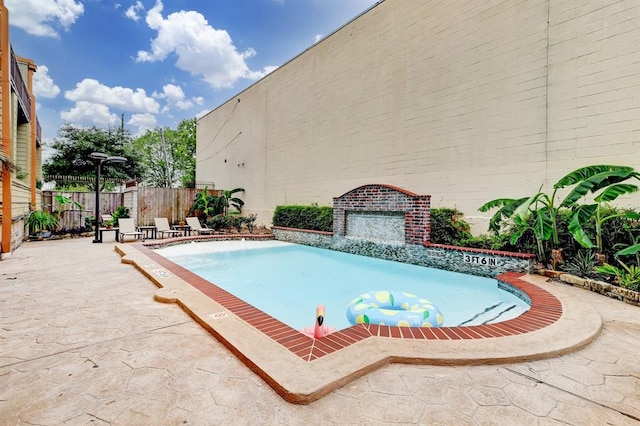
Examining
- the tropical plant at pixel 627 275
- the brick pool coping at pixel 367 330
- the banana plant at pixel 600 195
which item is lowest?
the brick pool coping at pixel 367 330

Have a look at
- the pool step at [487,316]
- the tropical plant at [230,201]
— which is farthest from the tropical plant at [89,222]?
the pool step at [487,316]

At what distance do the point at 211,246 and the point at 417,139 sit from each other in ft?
23.5

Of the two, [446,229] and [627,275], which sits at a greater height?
[446,229]

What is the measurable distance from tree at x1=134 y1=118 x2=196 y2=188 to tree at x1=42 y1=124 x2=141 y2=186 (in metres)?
5.44

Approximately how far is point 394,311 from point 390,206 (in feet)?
15.3

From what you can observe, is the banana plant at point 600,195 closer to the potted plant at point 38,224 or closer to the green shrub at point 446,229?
the green shrub at point 446,229

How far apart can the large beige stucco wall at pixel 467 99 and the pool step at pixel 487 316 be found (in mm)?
3506

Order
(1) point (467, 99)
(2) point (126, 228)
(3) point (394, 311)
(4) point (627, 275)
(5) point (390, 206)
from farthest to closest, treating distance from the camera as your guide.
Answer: (2) point (126, 228)
(5) point (390, 206)
(1) point (467, 99)
(4) point (627, 275)
(3) point (394, 311)

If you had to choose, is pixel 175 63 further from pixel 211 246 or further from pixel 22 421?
pixel 22 421

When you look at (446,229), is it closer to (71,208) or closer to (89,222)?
(89,222)

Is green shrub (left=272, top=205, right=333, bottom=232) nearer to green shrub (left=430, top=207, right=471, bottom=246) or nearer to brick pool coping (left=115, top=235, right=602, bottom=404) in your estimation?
green shrub (left=430, top=207, right=471, bottom=246)

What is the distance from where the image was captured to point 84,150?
2159 cm

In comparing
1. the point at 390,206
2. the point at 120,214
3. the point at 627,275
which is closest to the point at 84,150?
the point at 120,214

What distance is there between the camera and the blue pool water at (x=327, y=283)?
14.2 feet
